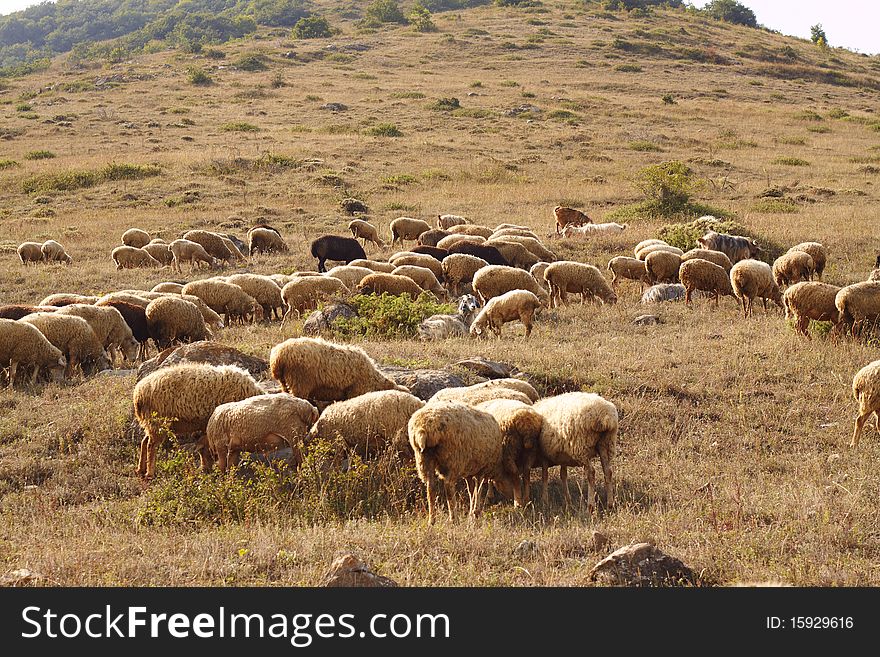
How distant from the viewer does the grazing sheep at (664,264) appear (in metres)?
15.4

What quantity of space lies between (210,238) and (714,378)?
13.7 m

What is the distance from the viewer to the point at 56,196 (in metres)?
28.3

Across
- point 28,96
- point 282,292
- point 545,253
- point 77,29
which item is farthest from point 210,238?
point 77,29

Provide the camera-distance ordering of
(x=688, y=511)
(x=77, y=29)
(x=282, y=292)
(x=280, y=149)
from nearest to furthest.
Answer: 1. (x=688, y=511)
2. (x=282, y=292)
3. (x=280, y=149)
4. (x=77, y=29)

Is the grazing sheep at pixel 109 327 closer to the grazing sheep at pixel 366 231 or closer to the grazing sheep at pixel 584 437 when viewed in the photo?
the grazing sheep at pixel 584 437

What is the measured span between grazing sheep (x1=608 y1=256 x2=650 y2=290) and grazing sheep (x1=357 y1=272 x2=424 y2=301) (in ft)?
14.9

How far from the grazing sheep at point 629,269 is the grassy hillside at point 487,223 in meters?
1.33

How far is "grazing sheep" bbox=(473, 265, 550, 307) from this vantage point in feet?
45.2

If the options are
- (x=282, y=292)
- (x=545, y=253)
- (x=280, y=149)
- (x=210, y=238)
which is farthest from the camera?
(x=280, y=149)

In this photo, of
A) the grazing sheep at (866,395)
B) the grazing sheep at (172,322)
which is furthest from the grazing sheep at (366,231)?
the grazing sheep at (866,395)

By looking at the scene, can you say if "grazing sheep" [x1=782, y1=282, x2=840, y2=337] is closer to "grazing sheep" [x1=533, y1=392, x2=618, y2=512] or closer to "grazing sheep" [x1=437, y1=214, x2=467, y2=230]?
"grazing sheep" [x1=533, y1=392, x2=618, y2=512]

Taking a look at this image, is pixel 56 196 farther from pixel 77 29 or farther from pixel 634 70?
pixel 77 29

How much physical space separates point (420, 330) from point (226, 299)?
12.2 feet

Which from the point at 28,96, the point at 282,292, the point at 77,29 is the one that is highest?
the point at 77,29
